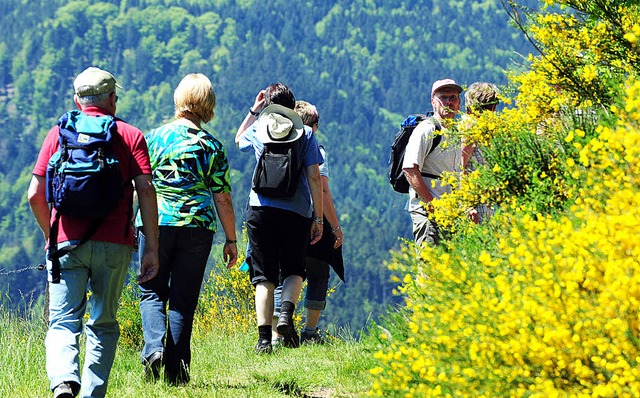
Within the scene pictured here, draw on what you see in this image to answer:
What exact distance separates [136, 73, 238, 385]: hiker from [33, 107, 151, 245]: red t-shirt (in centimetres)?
80

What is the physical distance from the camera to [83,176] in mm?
4176

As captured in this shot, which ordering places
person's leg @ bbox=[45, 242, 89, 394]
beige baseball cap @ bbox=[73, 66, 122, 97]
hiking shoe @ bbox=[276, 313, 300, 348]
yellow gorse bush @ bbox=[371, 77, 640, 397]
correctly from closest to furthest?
yellow gorse bush @ bbox=[371, 77, 640, 397]
person's leg @ bbox=[45, 242, 89, 394]
beige baseball cap @ bbox=[73, 66, 122, 97]
hiking shoe @ bbox=[276, 313, 300, 348]

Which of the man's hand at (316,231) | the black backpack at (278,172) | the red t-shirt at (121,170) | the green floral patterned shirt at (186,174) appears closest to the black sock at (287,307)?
the man's hand at (316,231)

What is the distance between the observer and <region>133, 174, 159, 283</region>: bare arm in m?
4.48

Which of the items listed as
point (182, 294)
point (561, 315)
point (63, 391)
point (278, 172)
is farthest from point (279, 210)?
point (561, 315)

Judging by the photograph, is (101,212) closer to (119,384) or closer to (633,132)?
(119,384)

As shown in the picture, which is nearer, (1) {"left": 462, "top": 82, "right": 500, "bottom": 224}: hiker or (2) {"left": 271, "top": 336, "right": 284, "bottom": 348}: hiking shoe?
(1) {"left": 462, "top": 82, "right": 500, "bottom": 224}: hiker

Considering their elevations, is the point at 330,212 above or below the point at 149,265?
above

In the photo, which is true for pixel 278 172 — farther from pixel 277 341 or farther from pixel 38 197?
pixel 38 197

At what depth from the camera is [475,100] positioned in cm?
625

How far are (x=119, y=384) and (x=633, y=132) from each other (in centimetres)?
314

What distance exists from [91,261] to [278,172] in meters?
2.13

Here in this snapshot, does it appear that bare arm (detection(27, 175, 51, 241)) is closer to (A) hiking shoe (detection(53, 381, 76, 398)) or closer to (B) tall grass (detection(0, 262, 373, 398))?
(A) hiking shoe (detection(53, 381, 76, 398))

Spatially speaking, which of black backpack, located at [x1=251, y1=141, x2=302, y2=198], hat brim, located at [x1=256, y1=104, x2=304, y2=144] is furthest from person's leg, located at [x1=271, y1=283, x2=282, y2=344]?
hat brim, located at [x1=256, y1=104, x2=304, y2=144]
